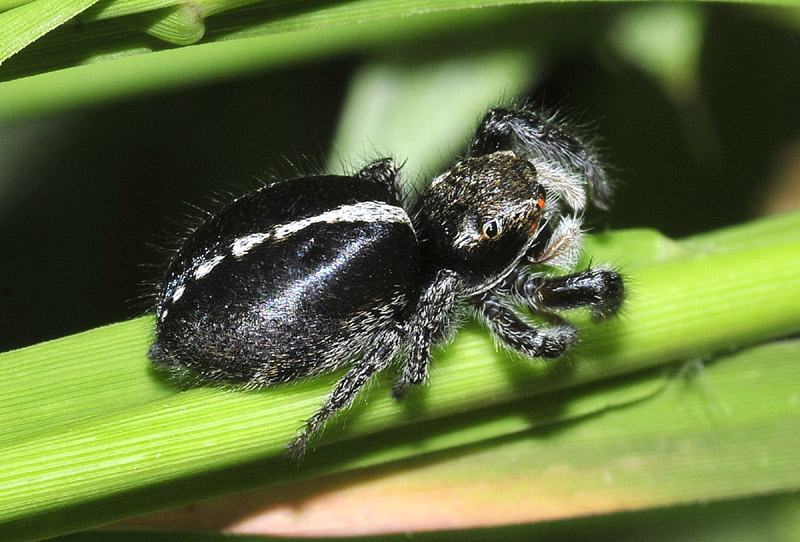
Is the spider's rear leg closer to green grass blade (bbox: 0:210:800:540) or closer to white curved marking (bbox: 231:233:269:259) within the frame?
green grass blade (bbox: 0:210:800:540)

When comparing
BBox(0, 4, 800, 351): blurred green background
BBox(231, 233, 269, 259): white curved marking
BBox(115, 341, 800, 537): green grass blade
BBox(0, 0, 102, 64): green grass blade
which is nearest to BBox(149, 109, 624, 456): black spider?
BBox(231, 233, 269, 259): white curved marking

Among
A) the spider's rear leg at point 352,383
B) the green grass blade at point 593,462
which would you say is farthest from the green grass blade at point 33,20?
the green grass blade at point 593,462

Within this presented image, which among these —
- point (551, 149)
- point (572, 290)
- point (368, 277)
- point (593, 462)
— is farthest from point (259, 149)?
point (593, 462)

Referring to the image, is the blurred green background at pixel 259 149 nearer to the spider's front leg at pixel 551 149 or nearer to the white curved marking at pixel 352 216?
the spider's front leg at pixel 551 149

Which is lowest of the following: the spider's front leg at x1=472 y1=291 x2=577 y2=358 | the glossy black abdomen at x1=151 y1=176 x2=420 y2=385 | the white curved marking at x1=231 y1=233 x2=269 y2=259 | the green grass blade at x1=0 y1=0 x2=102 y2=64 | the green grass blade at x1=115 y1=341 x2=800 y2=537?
the green grass blade at x1=115 y1=341 x2=800 y2=537

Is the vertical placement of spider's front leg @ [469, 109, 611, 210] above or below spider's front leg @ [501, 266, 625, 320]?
above

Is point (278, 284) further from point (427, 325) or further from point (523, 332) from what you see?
point (523, 332)
